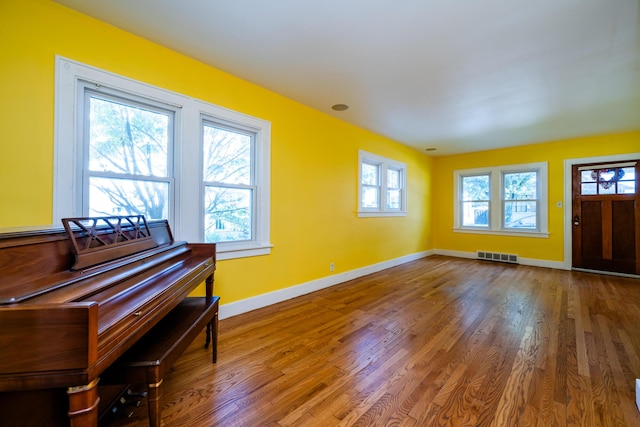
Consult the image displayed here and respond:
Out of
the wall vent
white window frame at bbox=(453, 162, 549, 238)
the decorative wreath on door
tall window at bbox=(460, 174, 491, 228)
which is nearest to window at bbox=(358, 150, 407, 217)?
white window frame at bbox=(453, 162, 549, 238)

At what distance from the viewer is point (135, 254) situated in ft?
4.92

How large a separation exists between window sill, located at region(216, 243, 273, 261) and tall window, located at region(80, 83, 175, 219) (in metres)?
0.60

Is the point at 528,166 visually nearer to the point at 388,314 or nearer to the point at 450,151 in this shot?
the point at 450,151

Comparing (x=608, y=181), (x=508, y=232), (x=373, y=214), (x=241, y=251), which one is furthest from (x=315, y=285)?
(x=608, y=181)

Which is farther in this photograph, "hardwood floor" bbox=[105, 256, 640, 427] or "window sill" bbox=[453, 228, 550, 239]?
"window sill" bbox=[453, 228, 550, 239]

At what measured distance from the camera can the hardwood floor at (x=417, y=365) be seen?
57.5 inches

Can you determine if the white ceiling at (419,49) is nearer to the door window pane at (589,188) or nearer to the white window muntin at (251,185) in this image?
the white window muntin at (251,185)

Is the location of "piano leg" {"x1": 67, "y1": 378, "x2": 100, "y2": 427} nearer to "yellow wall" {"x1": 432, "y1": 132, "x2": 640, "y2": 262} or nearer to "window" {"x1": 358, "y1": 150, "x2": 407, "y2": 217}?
"window" {"x1": 358, "y1": 150, "x2": 407, "y2": 217}

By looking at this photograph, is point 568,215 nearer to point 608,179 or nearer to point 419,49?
point 608,179

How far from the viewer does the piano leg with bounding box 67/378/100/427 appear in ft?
2.55

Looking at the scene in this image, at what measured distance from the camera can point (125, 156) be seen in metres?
2.13

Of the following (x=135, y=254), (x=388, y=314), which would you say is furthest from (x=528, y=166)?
(x=135, y=254)

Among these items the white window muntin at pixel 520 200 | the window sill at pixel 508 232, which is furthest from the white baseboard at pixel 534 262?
the white window muntin at pixel 520 200

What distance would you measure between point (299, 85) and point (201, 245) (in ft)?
6.69
